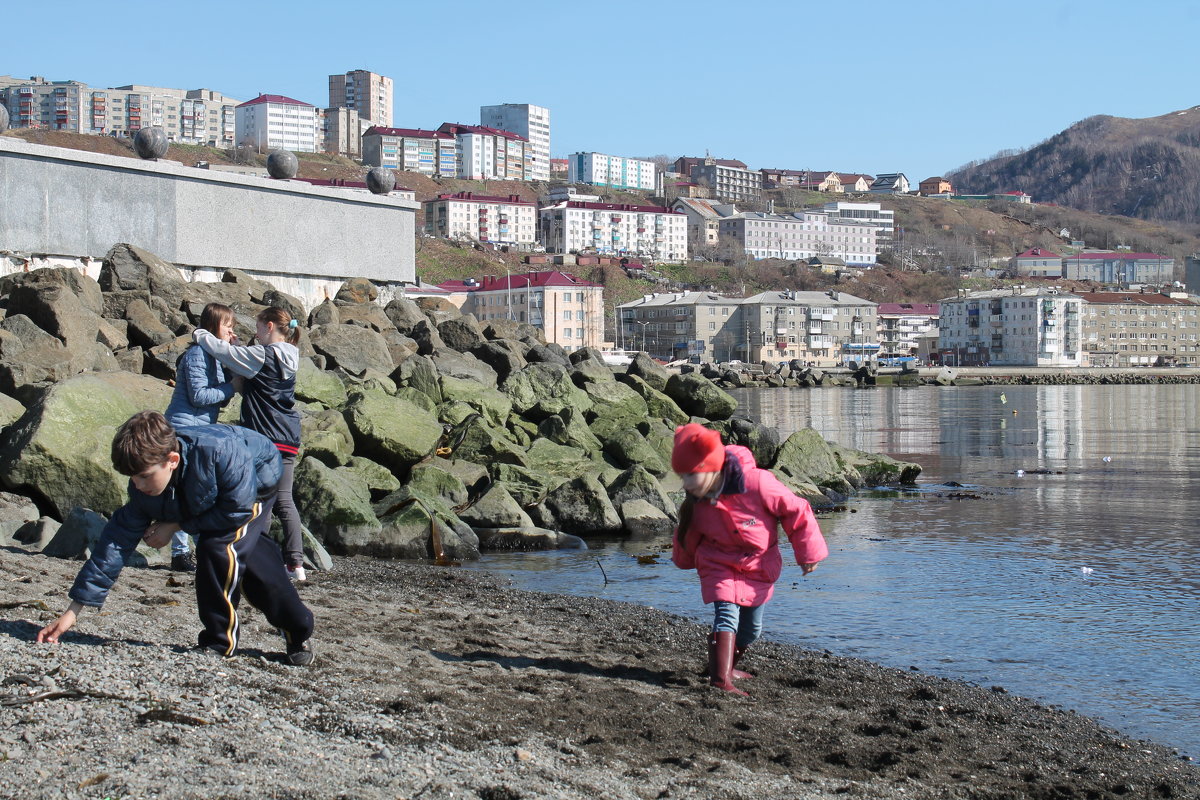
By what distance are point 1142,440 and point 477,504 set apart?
2891 cm

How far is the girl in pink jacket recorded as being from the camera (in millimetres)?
6516

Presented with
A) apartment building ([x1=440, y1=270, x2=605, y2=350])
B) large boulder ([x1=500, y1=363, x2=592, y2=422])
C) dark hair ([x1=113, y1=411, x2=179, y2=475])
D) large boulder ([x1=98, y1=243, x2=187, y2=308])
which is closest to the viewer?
dark hair ([x1=113, y1=411, x2=179, y2=475])

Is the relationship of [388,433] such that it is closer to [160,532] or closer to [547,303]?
[160,532]

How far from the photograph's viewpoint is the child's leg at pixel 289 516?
28.8 ft

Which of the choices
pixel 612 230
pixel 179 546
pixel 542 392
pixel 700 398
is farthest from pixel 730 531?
pixel 612 230

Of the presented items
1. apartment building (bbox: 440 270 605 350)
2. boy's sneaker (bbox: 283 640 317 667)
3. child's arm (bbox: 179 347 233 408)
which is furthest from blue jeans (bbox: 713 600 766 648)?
apartment building (bbox: 440 270 605 350)

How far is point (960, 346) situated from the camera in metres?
143

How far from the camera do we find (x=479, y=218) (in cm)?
16875

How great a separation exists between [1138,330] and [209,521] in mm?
155863

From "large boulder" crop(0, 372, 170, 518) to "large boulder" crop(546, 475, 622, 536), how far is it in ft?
19.8

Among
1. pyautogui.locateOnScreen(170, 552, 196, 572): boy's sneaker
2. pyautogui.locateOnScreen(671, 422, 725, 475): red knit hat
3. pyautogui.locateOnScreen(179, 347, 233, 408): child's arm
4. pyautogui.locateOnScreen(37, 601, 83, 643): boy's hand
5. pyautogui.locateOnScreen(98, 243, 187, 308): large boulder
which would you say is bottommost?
pyautogui.locateOnScreen(170, 552, 196, 572): boy's sneaker

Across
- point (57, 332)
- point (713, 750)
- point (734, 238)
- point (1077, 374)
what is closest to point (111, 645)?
point (713, 750)

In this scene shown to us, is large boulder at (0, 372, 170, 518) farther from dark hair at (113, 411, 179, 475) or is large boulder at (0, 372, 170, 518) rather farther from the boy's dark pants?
dark hair at (113, 411, 179, 475)

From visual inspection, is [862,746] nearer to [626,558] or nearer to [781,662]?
[781,662]
